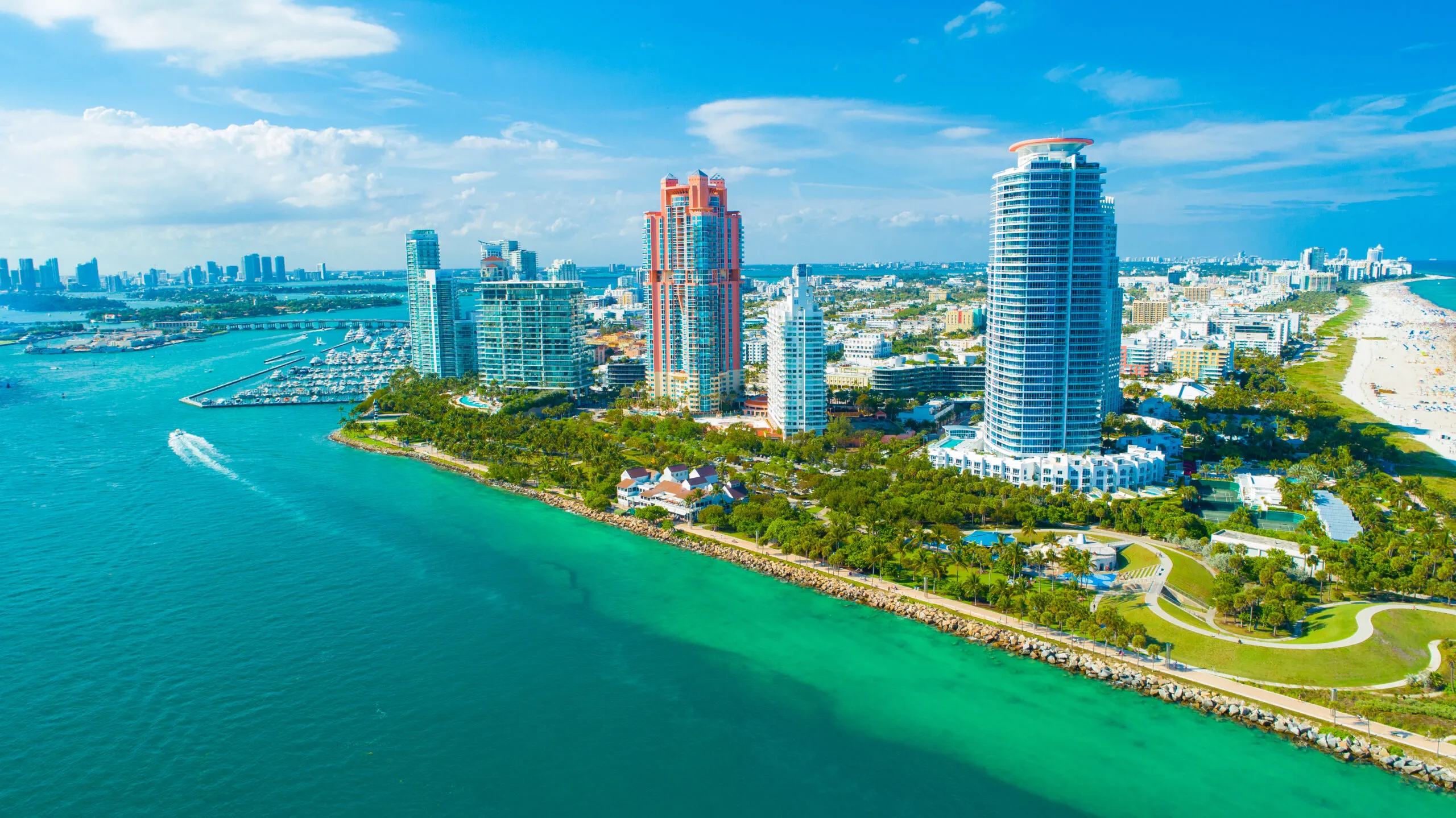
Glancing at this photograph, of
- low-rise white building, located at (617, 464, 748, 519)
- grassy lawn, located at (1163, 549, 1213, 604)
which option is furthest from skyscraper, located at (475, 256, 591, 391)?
grassy lawn, located at (1163, 549, 1213, 604)

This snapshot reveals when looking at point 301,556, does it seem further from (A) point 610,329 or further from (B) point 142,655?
(A) point 610,329

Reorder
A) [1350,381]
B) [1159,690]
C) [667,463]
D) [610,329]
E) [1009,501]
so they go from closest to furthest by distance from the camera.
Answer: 1. [1159,690]
2. [1009,501]
3. [667,463]
4. [1350,381]
5. [610,329]

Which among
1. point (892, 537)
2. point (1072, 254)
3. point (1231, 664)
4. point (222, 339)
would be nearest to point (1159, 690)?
point (1231, 664)

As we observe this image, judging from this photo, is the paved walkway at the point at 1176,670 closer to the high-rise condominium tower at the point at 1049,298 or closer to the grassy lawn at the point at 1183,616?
the grassy lawn at the point at 1183,616

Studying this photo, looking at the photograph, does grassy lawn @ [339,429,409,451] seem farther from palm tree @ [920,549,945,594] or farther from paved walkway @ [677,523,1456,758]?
palm tree @ [920,549,945,594]

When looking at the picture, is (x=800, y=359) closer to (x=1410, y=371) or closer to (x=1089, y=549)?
(x=1089, y=549)
